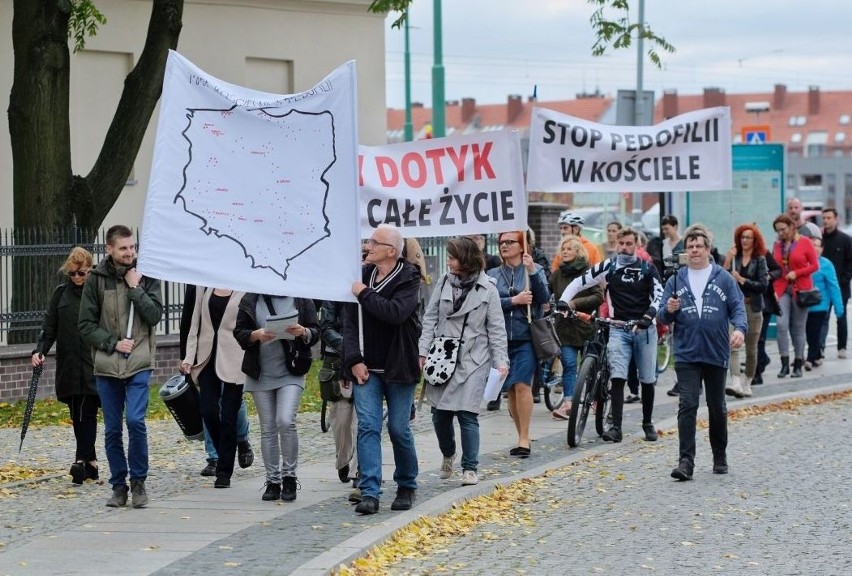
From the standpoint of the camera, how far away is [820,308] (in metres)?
19.5

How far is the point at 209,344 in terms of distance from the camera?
1078 centimetres

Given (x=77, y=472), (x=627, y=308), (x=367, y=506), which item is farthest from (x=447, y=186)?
(x=77, y=472)

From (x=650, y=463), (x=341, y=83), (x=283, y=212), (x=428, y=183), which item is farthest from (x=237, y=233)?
(x=650, y=463)

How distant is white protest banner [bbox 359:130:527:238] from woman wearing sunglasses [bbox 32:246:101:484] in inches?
82.5

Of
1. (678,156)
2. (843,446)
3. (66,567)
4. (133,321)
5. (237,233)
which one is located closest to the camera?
(66,567)

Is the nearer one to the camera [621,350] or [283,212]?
[283,212]

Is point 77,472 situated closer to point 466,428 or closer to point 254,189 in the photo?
point 466,428

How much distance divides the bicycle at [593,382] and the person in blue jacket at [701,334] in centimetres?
Result: 142

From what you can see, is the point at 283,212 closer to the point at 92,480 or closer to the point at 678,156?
the point at 92,480

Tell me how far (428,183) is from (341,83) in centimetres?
230

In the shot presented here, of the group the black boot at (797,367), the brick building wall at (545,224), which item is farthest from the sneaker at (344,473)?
the brick building wall at (545,224)

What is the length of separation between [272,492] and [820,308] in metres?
11.1

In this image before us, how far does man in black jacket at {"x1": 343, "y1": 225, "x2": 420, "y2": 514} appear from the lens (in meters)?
9.49

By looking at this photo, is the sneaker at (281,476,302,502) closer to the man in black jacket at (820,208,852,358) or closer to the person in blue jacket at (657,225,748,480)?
the person in blue jacket at (657,225,748,480)
